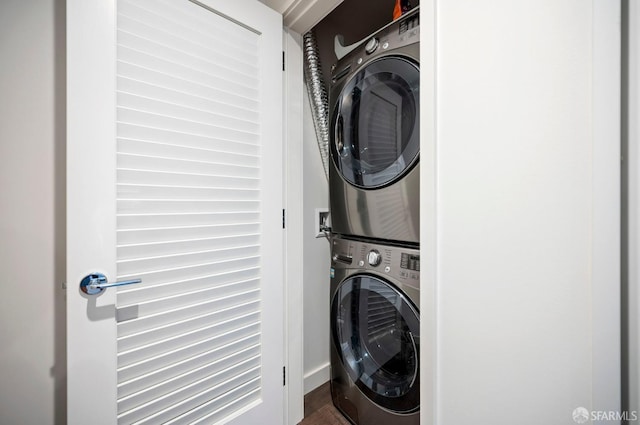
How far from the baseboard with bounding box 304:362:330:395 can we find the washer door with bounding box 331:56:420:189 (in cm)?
129

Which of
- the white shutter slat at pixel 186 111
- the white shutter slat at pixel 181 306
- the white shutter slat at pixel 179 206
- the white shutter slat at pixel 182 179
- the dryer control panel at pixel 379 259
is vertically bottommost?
the white shutter slat at pixel 181 306

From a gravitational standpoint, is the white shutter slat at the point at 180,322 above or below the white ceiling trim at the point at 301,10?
below

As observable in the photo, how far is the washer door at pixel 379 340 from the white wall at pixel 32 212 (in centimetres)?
113

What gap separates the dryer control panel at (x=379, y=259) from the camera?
0.95 m

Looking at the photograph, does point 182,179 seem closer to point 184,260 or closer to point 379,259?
point 184,260

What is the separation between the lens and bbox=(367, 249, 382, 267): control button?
1071 mm

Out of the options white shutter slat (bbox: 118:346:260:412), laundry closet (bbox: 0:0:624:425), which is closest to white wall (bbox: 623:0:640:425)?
A: laundry closet (bbox: 0:0:624:425)

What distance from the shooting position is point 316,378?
155cm

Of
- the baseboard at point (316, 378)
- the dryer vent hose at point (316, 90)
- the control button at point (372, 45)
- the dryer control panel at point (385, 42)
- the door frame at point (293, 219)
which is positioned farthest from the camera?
the baseboard at point (316, 378)

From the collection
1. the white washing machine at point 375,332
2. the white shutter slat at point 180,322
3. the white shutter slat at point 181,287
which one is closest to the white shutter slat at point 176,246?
the white shutter slat at point 181,287

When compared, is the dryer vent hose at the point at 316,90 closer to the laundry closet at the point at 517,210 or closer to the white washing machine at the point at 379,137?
the white washing machine at the point at 379,137

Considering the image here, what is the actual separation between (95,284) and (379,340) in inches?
44.7

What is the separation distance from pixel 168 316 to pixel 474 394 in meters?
1.02

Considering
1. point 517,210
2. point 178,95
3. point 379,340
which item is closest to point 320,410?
point 379,340
